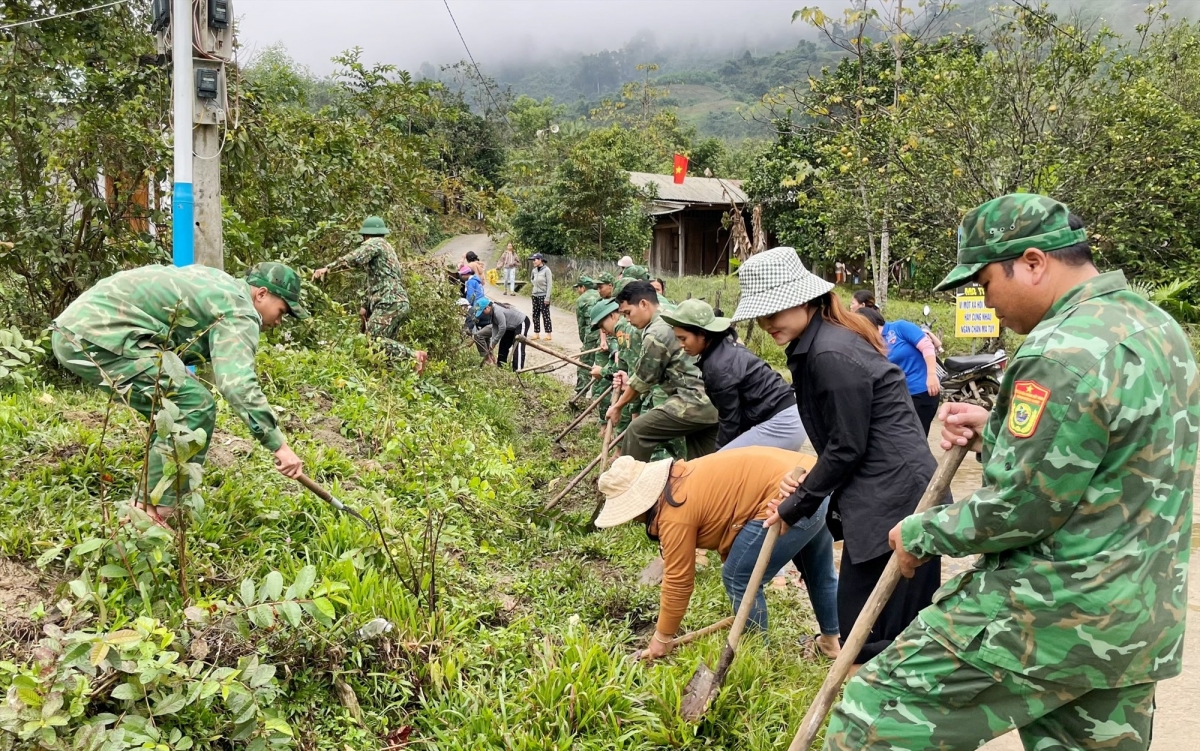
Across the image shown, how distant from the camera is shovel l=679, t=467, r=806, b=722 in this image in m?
3.25

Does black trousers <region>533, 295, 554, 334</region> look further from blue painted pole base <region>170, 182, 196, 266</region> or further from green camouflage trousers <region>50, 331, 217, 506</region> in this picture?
green camouflage trousers <region>50, 331, 217, 506</region>

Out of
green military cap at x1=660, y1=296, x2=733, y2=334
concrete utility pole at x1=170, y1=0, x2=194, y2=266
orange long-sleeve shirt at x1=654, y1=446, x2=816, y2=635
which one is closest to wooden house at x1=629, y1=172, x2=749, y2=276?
concrete utility pole at x1=170, y1=0, x2=194, y2=266

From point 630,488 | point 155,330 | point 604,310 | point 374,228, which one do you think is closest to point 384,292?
point 374,228

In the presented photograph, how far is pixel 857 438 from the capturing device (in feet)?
9.80

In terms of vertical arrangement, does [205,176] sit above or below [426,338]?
above

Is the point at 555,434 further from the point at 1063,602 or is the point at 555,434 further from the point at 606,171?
the point at 606,171

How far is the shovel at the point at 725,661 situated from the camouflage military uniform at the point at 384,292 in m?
6.08

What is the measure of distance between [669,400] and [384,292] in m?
4.40

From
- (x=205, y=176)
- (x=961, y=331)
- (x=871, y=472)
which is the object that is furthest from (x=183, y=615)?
(x=961, y=331)

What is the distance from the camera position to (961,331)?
949 centimetres

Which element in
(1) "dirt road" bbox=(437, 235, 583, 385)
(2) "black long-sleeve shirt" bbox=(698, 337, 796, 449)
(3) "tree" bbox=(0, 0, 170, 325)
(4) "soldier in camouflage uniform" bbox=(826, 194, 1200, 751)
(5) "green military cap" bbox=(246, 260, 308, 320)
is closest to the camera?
(4) "soldier in camouflage uniform" bbox=(826, 194, 1200, 751)

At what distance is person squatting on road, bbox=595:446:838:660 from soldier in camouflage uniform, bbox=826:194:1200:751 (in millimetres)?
1239

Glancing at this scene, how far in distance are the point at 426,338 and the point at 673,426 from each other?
4.95m

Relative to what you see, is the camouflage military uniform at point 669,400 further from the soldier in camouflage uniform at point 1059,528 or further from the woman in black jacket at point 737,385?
the soldier in camouflage uniform at point 1059,528
